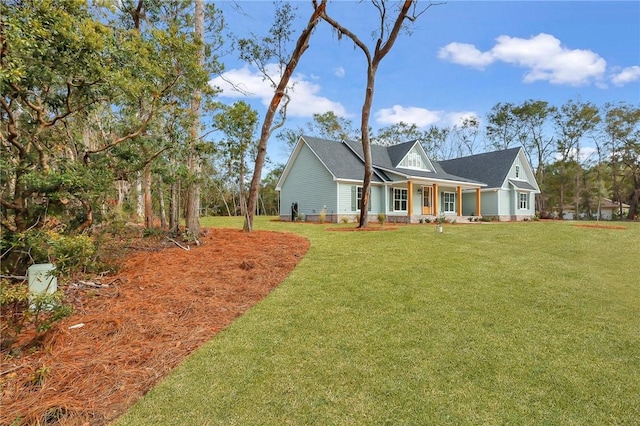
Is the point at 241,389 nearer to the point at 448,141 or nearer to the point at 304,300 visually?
the point at 304,300

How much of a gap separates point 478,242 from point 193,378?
8.95 meters

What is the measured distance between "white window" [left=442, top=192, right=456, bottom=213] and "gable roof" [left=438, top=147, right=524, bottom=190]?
336 cm

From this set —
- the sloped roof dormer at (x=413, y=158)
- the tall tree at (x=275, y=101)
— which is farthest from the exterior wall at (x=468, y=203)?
the tall tree at (x=275, y=101)

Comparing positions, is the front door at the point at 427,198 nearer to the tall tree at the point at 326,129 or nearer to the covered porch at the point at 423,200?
the covered porch at the point at 423,200

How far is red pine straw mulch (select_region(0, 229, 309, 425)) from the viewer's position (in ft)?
8.55

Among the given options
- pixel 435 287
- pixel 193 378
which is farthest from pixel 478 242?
pixel 193 378

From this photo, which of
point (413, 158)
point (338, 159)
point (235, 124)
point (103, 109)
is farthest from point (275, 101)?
point (413, 158)

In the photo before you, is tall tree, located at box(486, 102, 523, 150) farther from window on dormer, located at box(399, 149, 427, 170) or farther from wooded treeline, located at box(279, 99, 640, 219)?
window on dormer, located at box(399, 149, 427, 170)

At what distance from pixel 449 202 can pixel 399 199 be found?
577 centimetres

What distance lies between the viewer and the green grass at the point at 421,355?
2.49m

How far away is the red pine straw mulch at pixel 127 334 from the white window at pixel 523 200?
2643 cm

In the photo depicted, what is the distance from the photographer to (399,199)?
2120 centimetres

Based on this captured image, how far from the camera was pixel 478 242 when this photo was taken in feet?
31.2

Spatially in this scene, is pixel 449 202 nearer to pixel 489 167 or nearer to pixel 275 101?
pixel 489 167
